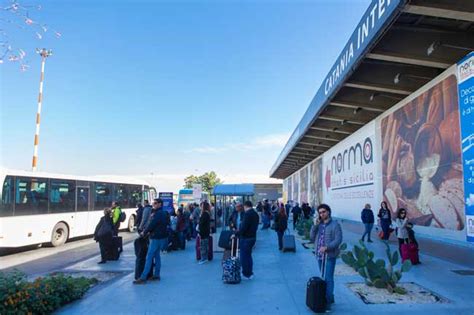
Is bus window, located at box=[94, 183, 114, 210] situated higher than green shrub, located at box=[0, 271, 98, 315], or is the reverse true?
bus window, located at box=[94, 183, 114, 210]

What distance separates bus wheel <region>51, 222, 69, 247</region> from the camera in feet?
50.2

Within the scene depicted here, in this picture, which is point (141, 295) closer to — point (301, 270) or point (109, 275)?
point (109, 275)

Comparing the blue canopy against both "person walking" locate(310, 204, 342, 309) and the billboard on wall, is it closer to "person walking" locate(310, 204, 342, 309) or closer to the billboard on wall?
the billboard on wall

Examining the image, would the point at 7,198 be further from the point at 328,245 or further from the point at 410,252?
the point at 410,252

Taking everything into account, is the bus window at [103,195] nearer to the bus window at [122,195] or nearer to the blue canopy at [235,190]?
the bus window at [122,195]

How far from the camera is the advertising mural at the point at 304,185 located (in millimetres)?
41156

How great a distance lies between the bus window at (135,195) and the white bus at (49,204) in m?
1.38

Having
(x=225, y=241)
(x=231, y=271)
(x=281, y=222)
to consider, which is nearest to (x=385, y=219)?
(x=281, y=222)

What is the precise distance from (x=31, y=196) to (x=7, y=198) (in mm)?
1181

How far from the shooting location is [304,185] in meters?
42.8

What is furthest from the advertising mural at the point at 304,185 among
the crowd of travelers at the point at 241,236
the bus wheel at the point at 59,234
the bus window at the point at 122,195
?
the bus wheel at the point at 59,234

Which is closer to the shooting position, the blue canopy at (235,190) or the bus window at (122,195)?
the blue canopy at (235,190)

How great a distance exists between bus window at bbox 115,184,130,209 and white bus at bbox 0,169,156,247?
5cm

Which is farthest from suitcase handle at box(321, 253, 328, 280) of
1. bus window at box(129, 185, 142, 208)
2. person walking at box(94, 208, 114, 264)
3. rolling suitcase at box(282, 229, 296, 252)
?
bus window at box(129, 185, 142, 208)
